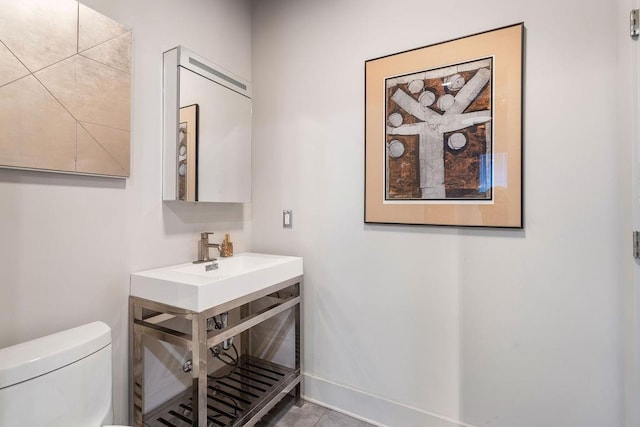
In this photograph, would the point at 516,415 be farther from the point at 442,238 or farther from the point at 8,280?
the point at 8,280

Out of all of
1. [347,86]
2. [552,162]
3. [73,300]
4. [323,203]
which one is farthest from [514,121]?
[73,300]

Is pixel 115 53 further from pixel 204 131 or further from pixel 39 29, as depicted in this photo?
pixel 204 131

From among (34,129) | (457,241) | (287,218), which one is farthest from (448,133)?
(34,129)

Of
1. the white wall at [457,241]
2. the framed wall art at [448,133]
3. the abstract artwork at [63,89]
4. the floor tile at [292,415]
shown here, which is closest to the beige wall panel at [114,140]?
the abstract artwork at [63,89]

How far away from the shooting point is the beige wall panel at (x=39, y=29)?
105 centimetres

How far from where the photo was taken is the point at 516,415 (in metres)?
1.43

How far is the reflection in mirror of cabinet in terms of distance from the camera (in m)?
1.59

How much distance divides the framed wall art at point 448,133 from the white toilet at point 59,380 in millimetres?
1321

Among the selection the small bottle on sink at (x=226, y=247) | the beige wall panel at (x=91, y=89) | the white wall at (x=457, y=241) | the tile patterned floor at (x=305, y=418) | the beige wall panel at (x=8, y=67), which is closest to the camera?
the beige wall panel at (x=8, y=67)

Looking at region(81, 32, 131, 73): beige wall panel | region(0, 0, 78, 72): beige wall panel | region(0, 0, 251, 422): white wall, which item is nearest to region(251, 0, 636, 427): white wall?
region(0, 0, 251, 422): white wall

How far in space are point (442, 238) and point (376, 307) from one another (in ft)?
1.70

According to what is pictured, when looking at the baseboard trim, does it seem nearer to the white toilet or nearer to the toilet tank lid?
the white toilet

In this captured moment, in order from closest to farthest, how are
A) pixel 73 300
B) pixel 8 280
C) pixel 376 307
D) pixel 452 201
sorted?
pixel 8 280, pixel 73 300, pixel 452 201, pixel 376 307

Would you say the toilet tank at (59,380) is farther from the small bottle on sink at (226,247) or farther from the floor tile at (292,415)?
the floor tile at (292,415)
